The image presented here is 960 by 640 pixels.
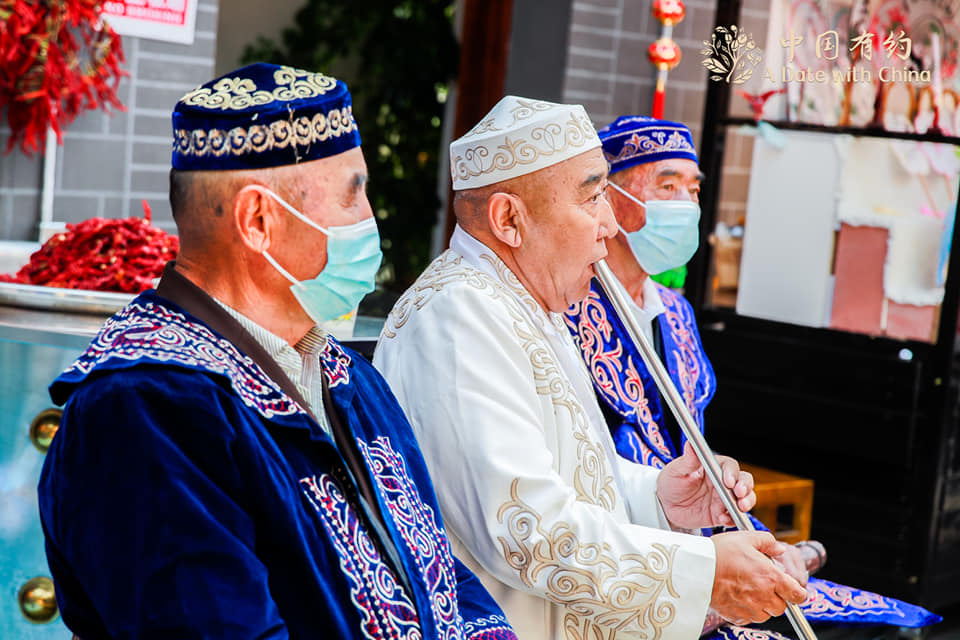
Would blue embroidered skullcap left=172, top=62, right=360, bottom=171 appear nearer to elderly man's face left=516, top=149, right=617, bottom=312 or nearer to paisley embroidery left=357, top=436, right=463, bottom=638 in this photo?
paisley embroidery left=357, top=436, right=463, bottom=638

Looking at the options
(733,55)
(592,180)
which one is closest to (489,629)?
(592,180)

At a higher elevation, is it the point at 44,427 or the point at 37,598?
the point at 44,427

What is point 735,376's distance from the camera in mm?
4566

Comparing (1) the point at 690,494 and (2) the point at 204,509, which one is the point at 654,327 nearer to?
(1) the point at 690,494

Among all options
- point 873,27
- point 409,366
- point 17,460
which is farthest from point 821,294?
point 17,460

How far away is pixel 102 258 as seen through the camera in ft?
8.46

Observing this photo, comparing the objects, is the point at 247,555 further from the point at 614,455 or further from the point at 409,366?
the point at 614,455

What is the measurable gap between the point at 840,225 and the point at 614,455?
235 centimetres

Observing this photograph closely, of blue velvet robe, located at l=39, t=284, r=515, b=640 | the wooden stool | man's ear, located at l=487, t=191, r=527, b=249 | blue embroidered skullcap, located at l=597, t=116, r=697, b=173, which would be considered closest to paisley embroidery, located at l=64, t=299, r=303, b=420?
blue velvet robe, located at l=39, t=284, r=515, b=640

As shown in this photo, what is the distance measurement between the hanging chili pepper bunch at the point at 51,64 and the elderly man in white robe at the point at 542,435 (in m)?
1.76

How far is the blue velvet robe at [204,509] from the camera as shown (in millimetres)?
1280

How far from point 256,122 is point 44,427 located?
1179mm

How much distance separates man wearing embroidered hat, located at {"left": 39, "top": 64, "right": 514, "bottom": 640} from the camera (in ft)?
4.23

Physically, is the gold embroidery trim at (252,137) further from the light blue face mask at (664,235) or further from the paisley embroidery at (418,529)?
the light blue face mask at (664,235)
